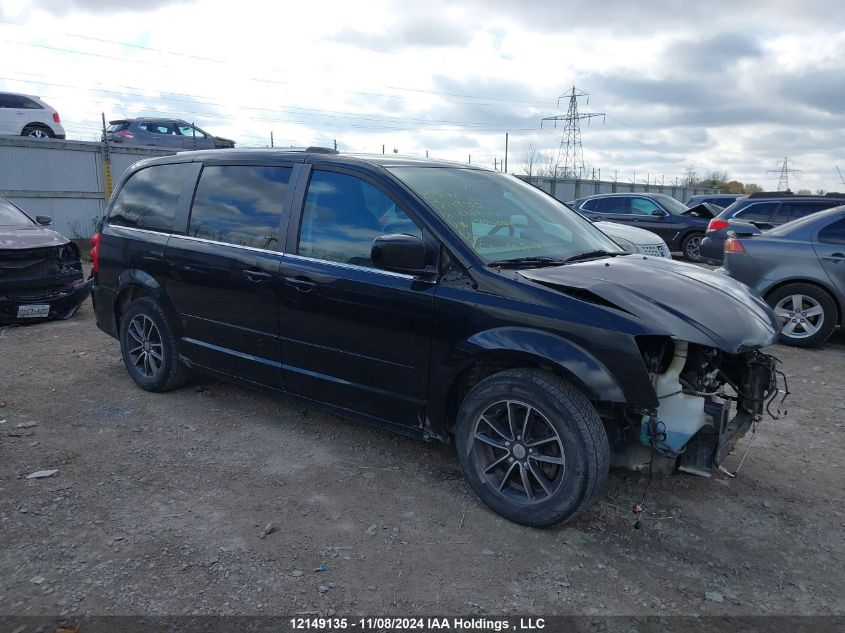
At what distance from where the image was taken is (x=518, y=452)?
336 cm

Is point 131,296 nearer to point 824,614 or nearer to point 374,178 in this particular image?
point 374,178

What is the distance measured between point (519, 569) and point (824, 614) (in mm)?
1268

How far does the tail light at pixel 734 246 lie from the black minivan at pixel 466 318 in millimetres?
3804

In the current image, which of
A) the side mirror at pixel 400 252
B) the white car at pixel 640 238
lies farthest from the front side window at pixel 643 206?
the side mirror at pixel 400 252

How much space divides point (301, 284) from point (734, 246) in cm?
571

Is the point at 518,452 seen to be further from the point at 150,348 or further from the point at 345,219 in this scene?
the point at 150,348

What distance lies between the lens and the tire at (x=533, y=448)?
313 centimetres

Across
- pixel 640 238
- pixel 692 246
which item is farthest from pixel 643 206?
pixel 640 238

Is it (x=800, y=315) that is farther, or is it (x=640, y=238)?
(x=640, y=238)

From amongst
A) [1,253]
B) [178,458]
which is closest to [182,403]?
[178,458]

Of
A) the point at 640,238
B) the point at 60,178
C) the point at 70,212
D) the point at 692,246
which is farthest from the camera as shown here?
the point at 692,246

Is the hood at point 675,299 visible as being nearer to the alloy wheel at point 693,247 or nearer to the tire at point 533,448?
the tire at point 533,448

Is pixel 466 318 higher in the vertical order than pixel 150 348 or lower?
higher

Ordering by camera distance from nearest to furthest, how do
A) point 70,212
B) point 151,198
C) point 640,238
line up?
point 151,198
point 640,238
point 70,212
